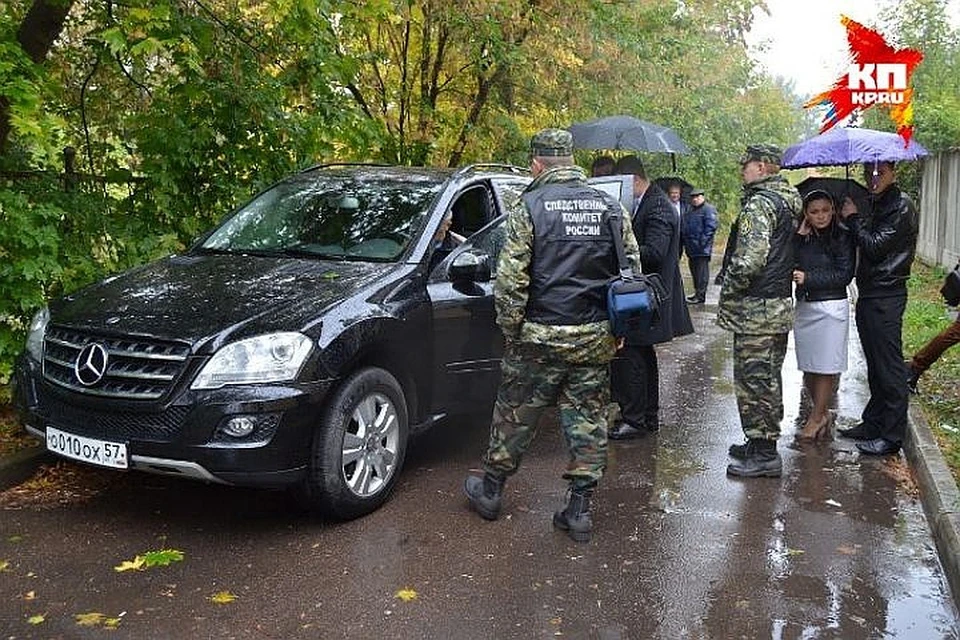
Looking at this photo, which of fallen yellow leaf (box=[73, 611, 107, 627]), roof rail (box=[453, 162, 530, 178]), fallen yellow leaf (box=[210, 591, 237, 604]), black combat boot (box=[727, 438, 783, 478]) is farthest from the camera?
roof rail (box=[453, 162, 530, 178])

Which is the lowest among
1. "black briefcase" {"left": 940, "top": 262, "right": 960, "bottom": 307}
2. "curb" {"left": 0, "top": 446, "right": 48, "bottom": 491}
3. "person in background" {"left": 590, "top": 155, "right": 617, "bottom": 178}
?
"curb" {"left": 0, "top": 446, "right": 48, "bottom": 491}

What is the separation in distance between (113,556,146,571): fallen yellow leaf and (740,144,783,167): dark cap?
158 inches

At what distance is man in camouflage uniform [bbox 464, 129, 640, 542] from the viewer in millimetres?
4465

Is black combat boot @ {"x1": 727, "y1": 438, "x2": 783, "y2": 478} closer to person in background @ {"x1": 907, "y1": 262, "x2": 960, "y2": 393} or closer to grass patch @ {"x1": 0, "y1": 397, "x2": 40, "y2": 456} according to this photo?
person in background @ {"x1": 907, "y1": 262, "x2": 960, "y2": 393}

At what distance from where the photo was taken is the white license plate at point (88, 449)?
4.23m

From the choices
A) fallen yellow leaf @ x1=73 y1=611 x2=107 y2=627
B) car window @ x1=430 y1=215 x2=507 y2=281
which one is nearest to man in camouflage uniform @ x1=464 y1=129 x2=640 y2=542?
car window @ x1=430 y1=215 x2=507 y2=281

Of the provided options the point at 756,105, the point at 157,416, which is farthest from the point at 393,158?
the point at 756,105

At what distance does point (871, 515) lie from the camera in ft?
16.5

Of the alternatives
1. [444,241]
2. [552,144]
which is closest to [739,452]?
[444,241]

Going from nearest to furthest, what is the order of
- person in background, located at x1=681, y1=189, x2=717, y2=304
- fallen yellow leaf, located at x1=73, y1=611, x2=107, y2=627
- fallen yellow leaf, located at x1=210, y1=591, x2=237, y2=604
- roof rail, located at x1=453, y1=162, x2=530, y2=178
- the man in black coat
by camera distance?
1. fallen yellow leaf, located at x1=73, y1=611, x2=107, y2=627
2. fallen yellow leaf, located at x1=210, y1=591, x2=237, y2=604
3. roof rail, located at x1=453, y1=162, x2=530, y2=178
4. the man in black coat
5. person in background, located at x1=681, y1=189, x2=717, y2=304

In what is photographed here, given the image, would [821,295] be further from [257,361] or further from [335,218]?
[257,361]

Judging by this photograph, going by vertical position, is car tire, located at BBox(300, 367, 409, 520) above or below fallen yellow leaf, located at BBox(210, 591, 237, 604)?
above

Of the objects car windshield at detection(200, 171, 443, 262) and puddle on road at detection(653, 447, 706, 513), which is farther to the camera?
car windshield at detection(200, 171, 443, 262)

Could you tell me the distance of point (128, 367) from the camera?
4309 mm
